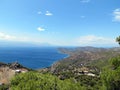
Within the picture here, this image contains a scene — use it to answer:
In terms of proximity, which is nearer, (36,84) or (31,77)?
(36,84)

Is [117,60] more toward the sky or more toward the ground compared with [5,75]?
more toward the sky

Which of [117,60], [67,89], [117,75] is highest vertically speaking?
[117,60]

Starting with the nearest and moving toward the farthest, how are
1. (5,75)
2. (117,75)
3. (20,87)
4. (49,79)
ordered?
→ (117,75) → (20,87) → (49,79) → (5,75)

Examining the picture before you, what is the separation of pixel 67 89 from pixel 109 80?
481 cm

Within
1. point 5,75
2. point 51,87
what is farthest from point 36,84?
point 5,75

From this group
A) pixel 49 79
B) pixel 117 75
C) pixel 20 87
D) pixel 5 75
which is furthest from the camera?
pixel 5 75

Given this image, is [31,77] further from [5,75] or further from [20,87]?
[5,75]

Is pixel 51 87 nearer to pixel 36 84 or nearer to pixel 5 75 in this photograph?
pixel 36 84

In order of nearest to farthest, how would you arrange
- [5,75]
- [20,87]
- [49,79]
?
[20,87] < [49,79] < [5,75]

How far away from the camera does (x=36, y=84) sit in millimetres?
25625

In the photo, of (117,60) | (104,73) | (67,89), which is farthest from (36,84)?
(117,60)

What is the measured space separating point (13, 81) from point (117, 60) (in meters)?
12.7

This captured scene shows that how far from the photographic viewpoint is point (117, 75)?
79.3 ft

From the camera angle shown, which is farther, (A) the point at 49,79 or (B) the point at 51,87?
(A) the point at 49,79
